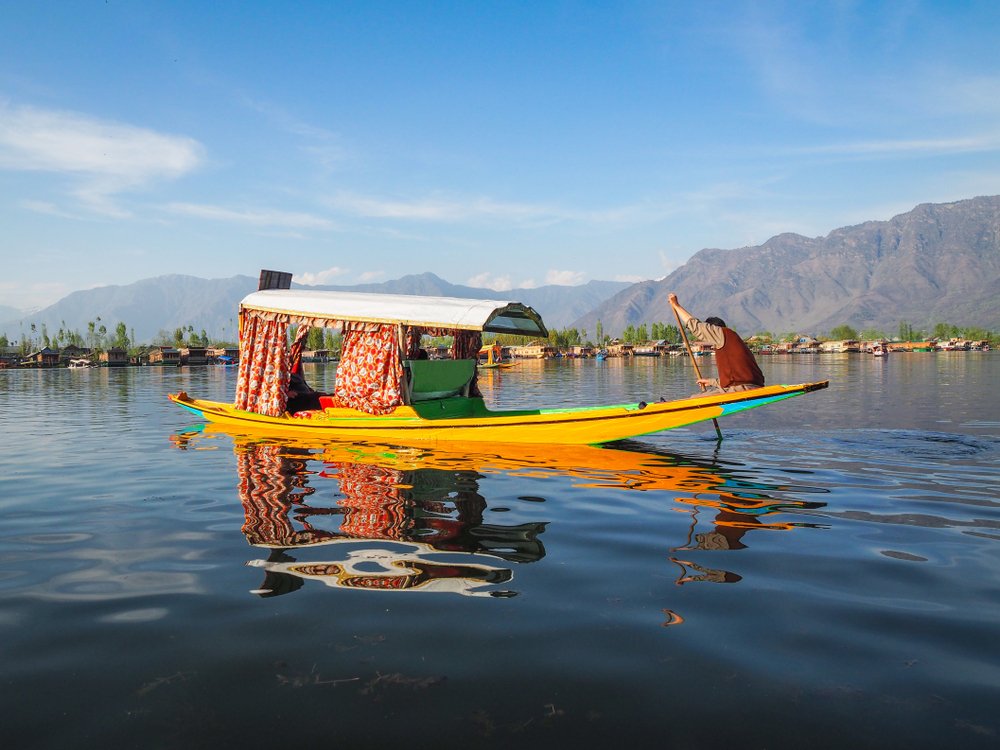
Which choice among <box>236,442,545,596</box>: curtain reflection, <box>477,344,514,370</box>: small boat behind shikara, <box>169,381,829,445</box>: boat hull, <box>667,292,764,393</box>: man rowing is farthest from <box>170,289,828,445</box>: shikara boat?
<box>477,344,514,370</box>: small boat behind shikara

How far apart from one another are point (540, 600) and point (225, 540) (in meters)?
3.75

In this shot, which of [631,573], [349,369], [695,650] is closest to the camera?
[695,650]

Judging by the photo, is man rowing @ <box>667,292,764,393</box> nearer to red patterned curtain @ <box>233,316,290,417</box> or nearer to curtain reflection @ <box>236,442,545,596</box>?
curtain reflection @ <box>236,442,545,596</box>

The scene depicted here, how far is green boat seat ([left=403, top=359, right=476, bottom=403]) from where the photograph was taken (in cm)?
1415

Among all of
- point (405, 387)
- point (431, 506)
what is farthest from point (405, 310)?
point (431, 506)

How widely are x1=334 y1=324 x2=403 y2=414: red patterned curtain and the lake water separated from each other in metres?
3.17

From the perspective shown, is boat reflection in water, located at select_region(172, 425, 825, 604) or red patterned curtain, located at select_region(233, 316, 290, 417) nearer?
boat reflection in water, located at select_region(172, 425, 825, 604)

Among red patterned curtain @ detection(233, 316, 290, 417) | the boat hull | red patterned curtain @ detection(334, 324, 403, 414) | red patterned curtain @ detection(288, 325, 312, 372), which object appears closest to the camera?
the boat hull

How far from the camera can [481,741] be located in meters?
3.27

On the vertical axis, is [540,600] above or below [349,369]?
below

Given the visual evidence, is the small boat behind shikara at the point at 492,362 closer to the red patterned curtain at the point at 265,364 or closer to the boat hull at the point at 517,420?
the red patterned curtain at the point at 265,364

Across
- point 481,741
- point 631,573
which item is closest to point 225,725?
point 481,741

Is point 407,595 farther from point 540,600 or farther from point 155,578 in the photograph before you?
point 155,578

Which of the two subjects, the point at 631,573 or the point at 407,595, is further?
the point at 631,573
